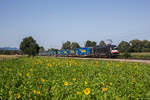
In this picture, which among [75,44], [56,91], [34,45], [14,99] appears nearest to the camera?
[14,99]

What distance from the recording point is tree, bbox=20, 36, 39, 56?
3959cm

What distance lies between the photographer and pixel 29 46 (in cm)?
4016

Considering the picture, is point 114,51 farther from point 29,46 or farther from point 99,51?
point 29,46

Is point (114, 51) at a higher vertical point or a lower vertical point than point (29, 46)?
lower

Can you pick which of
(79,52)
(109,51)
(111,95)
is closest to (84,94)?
(111,95)

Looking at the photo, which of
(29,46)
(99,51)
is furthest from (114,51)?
(29,46)

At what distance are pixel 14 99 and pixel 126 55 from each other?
111ft

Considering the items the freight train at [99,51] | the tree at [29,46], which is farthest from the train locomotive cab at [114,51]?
the tree at [29,46]

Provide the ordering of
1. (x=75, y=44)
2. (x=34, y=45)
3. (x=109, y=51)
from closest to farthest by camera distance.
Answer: (x=109, y=51), (x=34, y=45), (x=75, y=44)

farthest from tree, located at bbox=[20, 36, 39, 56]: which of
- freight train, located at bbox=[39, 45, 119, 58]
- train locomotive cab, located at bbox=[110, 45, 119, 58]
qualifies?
train locomotive cab, located at bbox=[110, 45, 119, 58]

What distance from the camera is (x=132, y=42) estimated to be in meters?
108

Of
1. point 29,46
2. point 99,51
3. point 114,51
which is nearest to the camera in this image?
point 114,51

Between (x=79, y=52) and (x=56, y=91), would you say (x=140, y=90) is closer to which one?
(x=56, y=91)

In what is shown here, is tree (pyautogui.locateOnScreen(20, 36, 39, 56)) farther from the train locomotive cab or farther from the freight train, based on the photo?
the train locomotive cab
